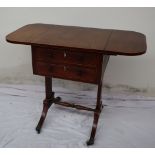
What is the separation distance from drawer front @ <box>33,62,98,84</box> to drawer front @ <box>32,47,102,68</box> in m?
0.04

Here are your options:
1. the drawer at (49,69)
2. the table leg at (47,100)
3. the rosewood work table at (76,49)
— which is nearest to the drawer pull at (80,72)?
the rosewood work table at (76,49)

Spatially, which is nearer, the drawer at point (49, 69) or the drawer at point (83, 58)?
the drawer at point (83, 58)

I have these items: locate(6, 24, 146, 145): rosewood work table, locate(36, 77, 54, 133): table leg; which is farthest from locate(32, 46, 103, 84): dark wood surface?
locate(36, 77, 54, 133): table leg

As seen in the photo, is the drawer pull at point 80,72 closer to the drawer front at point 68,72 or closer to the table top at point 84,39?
the drawer front at point 68,72

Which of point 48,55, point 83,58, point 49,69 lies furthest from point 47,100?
point 83,58

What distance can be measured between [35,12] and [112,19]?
0.80 m

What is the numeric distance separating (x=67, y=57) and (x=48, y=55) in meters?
0.15

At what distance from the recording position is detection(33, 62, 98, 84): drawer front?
1.65m

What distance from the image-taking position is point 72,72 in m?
1.68

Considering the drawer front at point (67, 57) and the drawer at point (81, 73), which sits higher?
the drawer front at point (67, 57)

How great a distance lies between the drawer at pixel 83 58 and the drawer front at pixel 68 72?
46 mm

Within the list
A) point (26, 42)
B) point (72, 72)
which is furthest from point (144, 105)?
point (26, 42)

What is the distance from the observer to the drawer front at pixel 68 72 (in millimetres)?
1646

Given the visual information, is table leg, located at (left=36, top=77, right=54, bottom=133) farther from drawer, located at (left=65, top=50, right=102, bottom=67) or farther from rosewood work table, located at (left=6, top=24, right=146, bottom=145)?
drawer, located at (left=65, top=50, right=102, bottom=67)
